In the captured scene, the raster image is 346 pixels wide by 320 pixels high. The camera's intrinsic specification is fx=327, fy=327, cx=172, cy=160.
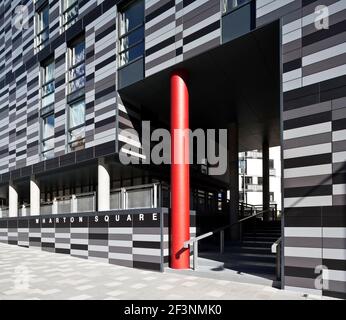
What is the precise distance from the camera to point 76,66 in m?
14.9

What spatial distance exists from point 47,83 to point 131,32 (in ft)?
21.9

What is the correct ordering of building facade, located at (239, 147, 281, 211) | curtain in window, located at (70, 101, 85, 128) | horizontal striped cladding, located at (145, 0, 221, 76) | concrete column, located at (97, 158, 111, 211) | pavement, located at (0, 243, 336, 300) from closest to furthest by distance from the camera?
pavement, located at (0, 243, 336, 300) → horizontal striped cladding, located at (145, 0, 221, 76) → concrete column, located at (97, 158, 111, 211) → curtain in window, located at (70, 101, 85, 128) → building facade, located at (239, 147, 281, 211)

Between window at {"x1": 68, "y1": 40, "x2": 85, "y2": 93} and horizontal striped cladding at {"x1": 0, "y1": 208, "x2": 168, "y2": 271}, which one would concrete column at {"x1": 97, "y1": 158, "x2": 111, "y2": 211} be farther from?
window at {"x1": 68, "y1": 40, "x2": 85, "y2": 93}

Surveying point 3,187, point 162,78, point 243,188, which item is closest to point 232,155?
point 162,78

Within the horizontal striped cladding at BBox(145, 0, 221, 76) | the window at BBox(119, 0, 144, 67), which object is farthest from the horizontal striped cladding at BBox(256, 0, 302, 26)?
the window at BBox(119, 0, 144, 67)

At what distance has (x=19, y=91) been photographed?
744 inches

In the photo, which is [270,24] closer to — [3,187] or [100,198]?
[100,198]

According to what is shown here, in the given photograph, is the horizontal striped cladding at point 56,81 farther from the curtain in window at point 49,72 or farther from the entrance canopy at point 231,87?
the entrance canopy at point 231,87

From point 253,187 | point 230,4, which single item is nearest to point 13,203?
point 230,4

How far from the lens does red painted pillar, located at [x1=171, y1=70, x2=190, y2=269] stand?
9664mm

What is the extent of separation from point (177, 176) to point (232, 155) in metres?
7.10

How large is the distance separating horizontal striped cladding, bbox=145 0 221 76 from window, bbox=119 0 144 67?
79 centimetres

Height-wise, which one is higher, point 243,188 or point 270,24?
point 270,24

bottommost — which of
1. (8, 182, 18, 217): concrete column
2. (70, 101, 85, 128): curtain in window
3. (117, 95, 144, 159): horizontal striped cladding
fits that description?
(8, 182, 18, 217): concrete column
